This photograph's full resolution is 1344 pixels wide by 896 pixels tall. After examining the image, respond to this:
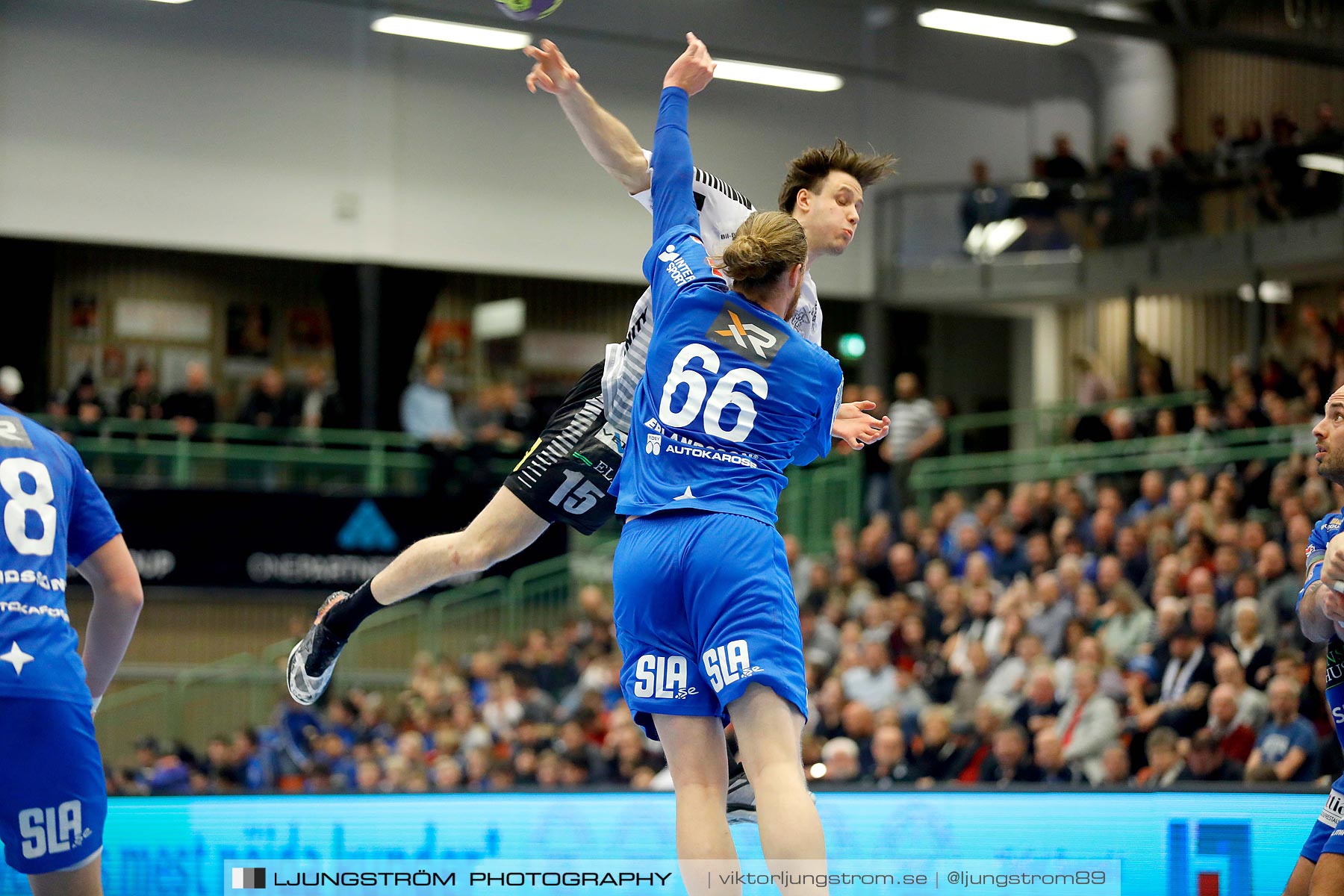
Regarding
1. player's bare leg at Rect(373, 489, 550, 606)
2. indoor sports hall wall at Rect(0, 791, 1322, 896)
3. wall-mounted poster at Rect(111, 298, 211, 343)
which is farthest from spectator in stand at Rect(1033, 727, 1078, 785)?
wall-mounted poster at Rect(111, 298, 211, 343)

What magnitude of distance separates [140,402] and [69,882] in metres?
16.2

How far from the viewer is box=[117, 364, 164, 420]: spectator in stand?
18797 mm

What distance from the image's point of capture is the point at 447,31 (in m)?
20.8

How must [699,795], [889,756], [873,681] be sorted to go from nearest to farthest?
1. [699,795]
2. [889,756]
3. [873,681]

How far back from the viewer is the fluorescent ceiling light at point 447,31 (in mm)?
20656

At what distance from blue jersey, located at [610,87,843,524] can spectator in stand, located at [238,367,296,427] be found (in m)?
16.0

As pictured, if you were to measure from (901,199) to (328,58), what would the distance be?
8606 mm

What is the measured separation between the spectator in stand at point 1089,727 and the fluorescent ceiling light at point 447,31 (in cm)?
1333

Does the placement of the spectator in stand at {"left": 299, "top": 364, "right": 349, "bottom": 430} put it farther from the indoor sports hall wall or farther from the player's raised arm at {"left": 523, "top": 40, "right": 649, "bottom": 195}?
the player's raised arm at {"left": 523, "top": 40, "right": 649, "bottom": 195}

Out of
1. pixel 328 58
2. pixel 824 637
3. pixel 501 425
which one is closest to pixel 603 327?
pixel 501 425

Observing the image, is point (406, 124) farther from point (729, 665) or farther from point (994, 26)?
point (729, 665)

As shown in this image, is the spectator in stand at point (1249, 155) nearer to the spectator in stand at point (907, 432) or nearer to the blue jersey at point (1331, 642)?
the spectator in stand at point (907, 432)

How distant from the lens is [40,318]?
68.4 feet

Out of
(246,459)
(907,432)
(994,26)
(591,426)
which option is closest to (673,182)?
(591,426)
